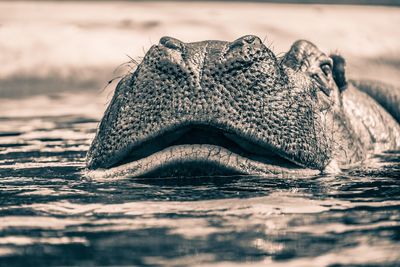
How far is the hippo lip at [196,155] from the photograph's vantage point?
676cm

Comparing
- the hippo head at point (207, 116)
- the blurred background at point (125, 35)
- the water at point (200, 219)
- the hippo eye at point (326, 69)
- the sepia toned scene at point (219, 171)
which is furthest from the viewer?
the blurred background at point (125, 35)

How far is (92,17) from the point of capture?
18.2m

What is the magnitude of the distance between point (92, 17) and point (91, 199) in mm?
11836

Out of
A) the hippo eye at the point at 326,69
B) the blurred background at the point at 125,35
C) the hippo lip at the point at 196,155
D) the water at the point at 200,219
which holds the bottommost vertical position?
the water at the point at 200,219

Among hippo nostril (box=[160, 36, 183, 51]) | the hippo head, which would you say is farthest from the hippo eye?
hippo nostril (box=[160, 36, 183, 51])

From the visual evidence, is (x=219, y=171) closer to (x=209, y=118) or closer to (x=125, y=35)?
(x=209, y=118)

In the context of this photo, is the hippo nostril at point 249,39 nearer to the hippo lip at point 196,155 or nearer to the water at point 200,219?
A: the hippo lip at point 196,155

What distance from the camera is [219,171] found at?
6.88m

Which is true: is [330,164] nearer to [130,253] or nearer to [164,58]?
[164,58]

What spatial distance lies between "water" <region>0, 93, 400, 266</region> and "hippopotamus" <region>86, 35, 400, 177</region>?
12 cm

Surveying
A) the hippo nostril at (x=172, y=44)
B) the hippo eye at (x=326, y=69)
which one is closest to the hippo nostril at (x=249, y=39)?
the hippo nostril at (x=172, y=44)

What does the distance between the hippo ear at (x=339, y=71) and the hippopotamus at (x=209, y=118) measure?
61.6 inches

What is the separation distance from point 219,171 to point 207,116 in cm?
39

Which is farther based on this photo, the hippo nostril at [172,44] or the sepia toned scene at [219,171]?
the hippo nostril at [172,44]
